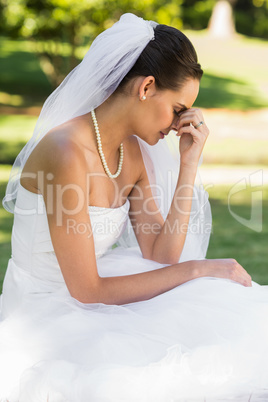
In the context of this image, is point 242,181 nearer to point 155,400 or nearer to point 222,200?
point 222,200

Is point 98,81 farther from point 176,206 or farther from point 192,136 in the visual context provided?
point 176,206

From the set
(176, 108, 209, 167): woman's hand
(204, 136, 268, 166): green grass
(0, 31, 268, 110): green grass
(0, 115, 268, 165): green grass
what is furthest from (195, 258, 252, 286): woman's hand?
(0, 31, 268, 110): green grass

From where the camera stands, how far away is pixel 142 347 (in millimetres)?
2559

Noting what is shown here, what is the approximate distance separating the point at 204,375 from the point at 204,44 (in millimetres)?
28670

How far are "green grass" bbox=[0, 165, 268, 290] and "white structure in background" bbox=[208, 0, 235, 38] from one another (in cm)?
2520

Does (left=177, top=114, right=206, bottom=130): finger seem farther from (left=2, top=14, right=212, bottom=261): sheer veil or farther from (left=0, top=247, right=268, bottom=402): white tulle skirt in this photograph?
(left=0, top=247, right=268, bottom=402): white tulle skirt

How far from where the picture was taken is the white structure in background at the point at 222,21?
32.8 m

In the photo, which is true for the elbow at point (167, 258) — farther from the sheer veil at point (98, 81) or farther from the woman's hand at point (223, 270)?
the woman's hand at point (223, 270)

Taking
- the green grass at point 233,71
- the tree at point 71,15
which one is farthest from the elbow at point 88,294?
the green grass at point 233,71

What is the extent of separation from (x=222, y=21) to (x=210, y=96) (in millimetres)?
12535

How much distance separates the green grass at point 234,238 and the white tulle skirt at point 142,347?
2.46 m

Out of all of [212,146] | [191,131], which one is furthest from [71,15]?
[191,131]

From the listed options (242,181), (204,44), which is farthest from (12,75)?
(242,181)

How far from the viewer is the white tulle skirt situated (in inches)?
96.3
